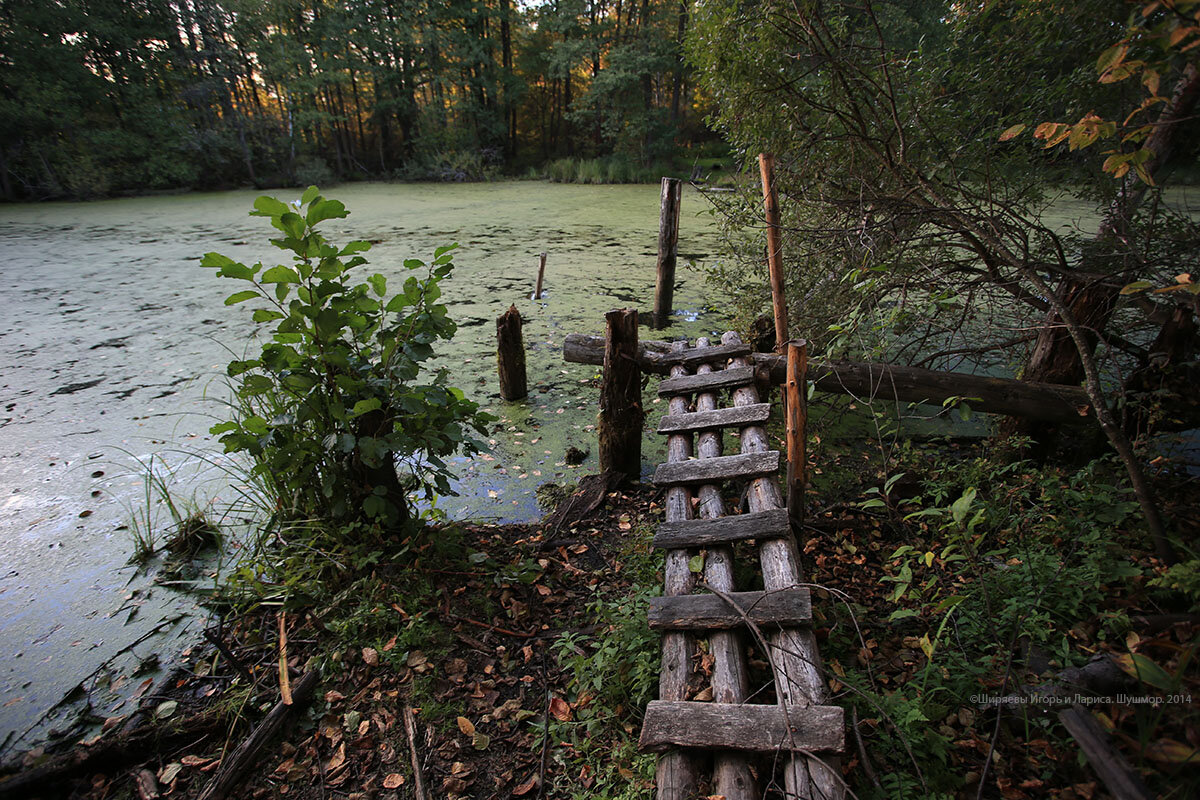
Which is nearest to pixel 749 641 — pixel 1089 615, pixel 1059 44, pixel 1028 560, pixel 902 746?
pixel 902 746

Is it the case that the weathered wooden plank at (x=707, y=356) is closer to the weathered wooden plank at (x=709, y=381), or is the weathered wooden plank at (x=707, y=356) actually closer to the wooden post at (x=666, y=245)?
the weathered wooden plank at (x=709, y=381)

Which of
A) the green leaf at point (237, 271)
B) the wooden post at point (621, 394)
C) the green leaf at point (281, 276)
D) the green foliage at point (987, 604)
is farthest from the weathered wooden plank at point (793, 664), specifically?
the green leaf at point (237, 271)

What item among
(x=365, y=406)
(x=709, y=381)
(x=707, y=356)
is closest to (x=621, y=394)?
(x=709, y=381)

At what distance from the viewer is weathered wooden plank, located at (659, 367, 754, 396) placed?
283 cm

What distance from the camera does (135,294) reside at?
570 cm

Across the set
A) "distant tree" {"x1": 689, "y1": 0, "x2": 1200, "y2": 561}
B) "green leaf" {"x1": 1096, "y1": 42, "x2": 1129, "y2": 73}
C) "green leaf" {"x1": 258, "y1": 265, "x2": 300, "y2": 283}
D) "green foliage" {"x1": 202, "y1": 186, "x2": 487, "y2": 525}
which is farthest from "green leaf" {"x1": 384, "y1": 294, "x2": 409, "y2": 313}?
"green leaf" {"x1": 1096, "y1": 42, "x2": 1129, "y2": 73}

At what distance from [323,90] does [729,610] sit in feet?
68.0

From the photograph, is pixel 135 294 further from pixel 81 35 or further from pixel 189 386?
pixel 81 35

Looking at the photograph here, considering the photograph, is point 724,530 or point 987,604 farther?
point 724,530

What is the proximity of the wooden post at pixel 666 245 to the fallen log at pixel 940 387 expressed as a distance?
2.16 metres

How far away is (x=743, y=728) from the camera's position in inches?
52.6

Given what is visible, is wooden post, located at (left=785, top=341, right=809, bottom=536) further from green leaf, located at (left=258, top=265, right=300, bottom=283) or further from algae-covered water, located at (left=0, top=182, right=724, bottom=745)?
green leaf, located at (left=258, top=265, right=300, bottom=283)

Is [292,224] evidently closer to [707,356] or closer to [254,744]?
[254,744]

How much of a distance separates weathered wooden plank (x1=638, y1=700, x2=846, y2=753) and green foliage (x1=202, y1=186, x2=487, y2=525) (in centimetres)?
120
